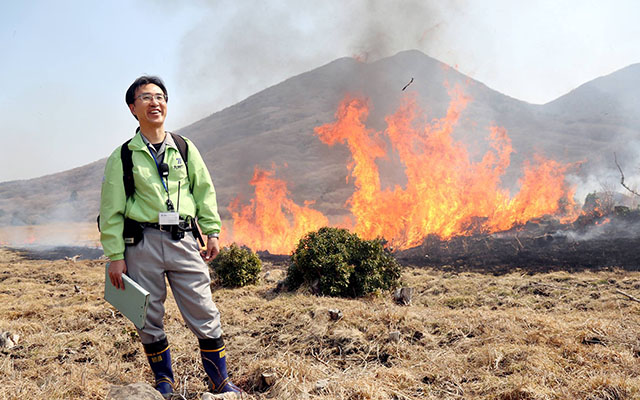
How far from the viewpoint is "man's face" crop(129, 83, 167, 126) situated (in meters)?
3.17

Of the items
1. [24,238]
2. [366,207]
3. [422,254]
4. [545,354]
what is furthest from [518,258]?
[24,238]

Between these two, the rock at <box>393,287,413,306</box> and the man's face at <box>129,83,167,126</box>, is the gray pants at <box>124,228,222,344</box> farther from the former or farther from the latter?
the rock at <box>393,287,413,306</box>

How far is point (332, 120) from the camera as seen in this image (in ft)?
219

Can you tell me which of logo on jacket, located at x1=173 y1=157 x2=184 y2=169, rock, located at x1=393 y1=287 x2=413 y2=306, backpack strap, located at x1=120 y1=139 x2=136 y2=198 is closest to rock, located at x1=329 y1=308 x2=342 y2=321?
rock, located at x1=393 y1=287 x2=413 y2=306

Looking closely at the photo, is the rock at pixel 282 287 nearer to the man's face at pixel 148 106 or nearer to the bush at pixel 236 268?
the bush at pixel 236 268

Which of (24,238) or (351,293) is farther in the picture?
(24,238)

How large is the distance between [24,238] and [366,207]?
2779 centimetres

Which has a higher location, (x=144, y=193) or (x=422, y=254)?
(x=144, y=193)

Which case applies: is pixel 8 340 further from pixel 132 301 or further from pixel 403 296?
pixel 403 296

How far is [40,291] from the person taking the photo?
8336 millimetres

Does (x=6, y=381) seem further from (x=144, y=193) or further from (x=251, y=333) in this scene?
(x=251, y=333)

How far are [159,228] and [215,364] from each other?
3.94 feet

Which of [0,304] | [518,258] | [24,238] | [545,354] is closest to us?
[545,354]

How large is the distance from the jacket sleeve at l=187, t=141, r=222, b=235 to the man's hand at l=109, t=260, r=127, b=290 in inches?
26.6
